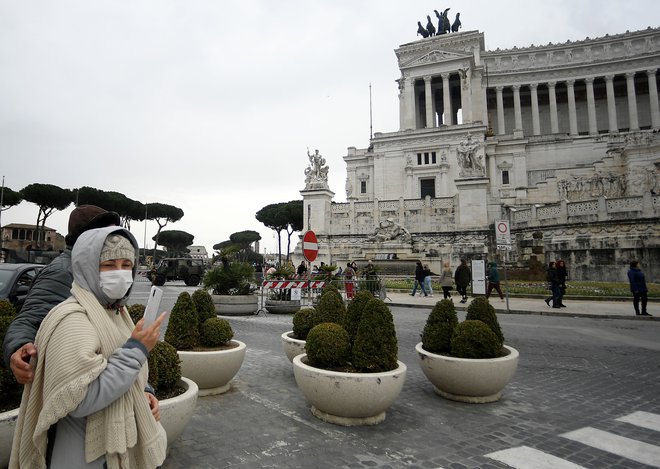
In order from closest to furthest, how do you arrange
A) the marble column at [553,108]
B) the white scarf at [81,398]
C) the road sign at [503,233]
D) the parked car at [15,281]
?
the white scarf at [81,398]
the parked car at [15,281]
the road sign at [503,233]
the marble column at [553,108]

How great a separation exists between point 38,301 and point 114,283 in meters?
0.63

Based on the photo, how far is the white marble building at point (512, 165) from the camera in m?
23.4

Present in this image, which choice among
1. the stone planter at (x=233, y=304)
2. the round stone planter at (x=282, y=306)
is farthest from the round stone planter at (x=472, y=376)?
the round stone planter at (x=282, y=306)

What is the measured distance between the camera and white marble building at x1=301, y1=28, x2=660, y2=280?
2339 centimetres


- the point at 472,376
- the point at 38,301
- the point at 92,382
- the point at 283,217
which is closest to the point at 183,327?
the point at 38,301

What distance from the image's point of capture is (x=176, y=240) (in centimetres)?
7375

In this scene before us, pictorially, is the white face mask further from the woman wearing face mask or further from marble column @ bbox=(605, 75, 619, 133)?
marble column @ bbox=(605, 75, 619, 133)

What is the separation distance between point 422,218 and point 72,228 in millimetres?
29767

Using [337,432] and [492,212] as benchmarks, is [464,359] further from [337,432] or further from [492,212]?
[492,212]

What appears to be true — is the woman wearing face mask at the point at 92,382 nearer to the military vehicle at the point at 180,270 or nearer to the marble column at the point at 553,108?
the military vehicle at the point at 180,270

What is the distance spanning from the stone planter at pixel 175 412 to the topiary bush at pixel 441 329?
123 inches

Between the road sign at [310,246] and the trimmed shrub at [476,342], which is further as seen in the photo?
the road sign at [310,246]

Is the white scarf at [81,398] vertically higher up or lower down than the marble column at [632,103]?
lower down

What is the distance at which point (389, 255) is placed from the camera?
2844cm
